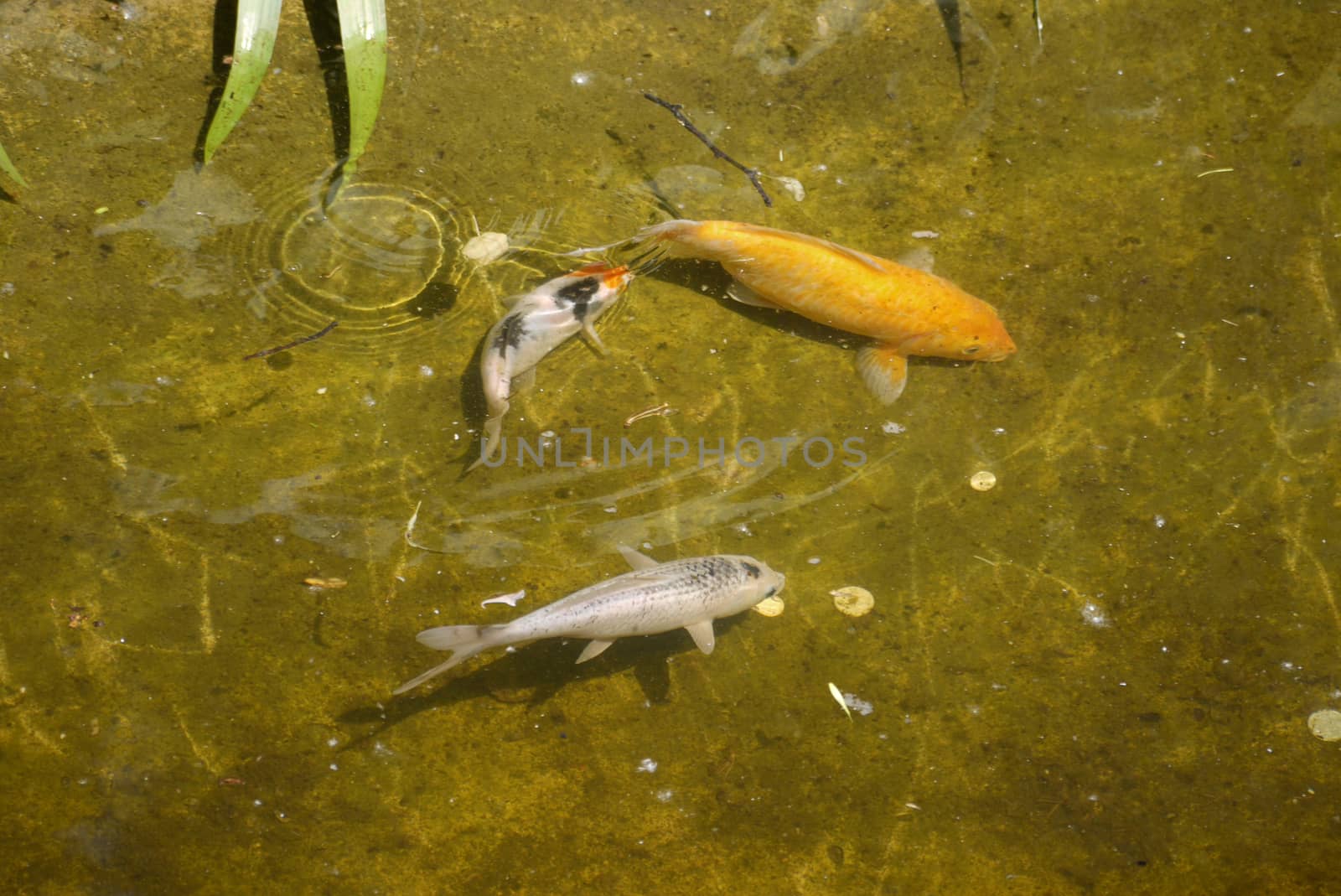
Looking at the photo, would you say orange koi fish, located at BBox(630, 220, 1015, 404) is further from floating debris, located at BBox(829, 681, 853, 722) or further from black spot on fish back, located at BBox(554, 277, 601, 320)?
floating debris, located at BBox(829, 681, 853, 722)

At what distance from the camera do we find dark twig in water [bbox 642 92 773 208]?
4.55 metres

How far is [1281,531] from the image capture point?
4.17 metres

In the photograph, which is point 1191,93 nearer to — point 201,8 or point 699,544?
point 699,544

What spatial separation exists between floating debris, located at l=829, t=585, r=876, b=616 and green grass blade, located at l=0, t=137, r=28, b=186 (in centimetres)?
400

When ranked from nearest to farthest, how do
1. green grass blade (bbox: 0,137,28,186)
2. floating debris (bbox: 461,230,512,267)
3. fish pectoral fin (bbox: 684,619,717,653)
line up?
1. fish pectoral fin (bbox: 684,619,717,653)
2. green grass blade (bbox: 0,137,28,186)
3. floating debris (bbox: 461,230,512,267)

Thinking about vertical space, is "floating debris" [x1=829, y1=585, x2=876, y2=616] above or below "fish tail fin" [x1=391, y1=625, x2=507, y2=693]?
below

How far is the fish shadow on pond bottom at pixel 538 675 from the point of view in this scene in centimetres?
373

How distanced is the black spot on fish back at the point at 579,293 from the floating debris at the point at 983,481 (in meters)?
1.94

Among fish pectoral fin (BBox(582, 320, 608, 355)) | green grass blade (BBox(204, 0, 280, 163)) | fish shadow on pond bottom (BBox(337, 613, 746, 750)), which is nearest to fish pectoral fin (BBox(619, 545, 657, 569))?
fish shadow on pond bottom (BBox(337, 613, 746, 750))

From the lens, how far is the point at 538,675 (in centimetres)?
389

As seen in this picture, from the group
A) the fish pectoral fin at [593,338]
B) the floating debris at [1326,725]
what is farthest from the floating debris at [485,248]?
the floating debris at [1326,725]

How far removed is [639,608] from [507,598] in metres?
0.61

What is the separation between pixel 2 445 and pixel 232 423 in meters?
0.89

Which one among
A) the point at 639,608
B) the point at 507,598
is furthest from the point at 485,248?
the point at 639,608
